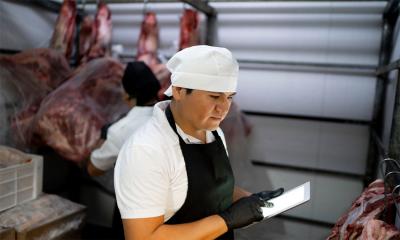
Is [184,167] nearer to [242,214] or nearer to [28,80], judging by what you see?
[242,214]

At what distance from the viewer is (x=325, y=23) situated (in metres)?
2.12

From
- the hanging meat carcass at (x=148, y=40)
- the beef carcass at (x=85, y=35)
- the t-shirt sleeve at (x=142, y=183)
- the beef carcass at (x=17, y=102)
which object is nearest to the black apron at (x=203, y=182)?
the t-shirt sleeve at (x=142, y=183)

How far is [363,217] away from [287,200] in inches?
9.2

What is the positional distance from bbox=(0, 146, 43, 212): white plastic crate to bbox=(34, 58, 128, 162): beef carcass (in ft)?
0.79

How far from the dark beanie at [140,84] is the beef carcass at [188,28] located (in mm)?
612

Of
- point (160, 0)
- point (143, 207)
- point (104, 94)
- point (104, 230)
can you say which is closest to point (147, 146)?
point (143, 207)

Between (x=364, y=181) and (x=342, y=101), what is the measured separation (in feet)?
1.66

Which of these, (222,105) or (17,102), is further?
(17,102)

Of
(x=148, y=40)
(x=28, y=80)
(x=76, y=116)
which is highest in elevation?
(x=148, y=40)

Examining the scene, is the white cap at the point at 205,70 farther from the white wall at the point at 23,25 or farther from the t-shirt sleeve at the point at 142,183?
the white wall at the point at 23,25

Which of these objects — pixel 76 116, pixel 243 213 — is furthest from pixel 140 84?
pixel 243 213

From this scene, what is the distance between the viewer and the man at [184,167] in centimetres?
89

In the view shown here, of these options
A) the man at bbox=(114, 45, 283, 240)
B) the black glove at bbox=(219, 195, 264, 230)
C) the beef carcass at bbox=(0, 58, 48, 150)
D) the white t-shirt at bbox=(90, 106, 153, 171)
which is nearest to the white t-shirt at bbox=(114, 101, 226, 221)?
the man at bbox=(114, 45, 283, 240)

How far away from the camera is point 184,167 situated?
996 mm
